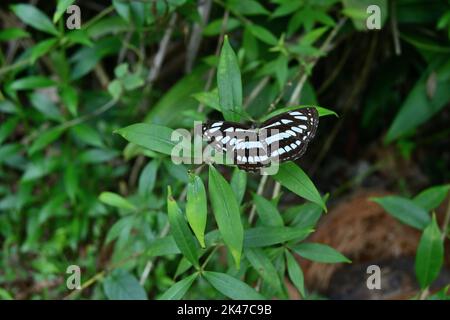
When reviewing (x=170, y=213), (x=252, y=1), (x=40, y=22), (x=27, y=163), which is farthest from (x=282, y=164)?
(x=27, y=163)

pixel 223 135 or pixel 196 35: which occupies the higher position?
pixel 196 35

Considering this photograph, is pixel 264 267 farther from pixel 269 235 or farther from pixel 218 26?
pixel 218 26

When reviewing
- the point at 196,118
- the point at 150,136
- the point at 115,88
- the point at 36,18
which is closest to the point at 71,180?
the point at 115,88

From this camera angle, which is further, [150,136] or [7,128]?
[7,128]

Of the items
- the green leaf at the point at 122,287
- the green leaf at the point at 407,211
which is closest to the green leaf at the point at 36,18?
the green leaf at the point at 122,287

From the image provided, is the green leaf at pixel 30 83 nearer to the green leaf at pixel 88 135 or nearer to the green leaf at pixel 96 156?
the green leaf at pixel 88 135

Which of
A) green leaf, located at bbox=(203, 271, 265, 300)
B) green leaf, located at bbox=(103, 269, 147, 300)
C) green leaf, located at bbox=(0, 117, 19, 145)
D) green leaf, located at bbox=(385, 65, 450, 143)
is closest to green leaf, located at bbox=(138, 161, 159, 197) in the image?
green leaf, located at bbox=(103, 269, 147, 300)
